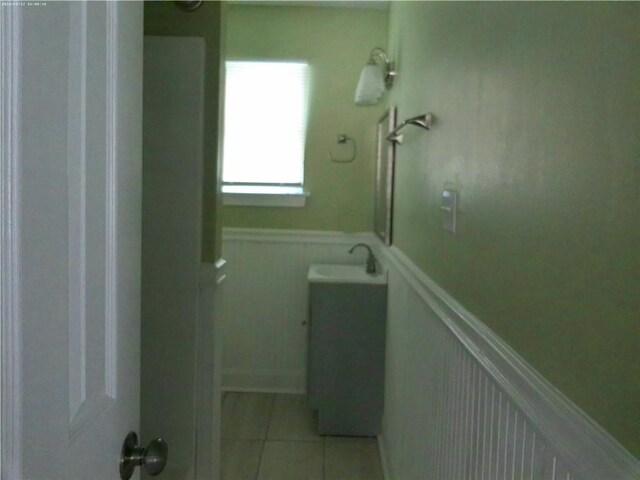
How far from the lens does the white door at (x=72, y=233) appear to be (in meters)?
0.55

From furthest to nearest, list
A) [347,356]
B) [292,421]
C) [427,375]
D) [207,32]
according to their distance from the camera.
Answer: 1. [292,421]
2. [347,356]
3. [207,32]
4. [427,375]

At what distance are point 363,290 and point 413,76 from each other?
1172 mm

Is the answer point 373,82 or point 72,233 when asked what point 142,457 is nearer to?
point 72,233

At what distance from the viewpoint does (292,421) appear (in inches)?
133

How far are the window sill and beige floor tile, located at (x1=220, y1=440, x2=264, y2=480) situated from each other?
1.41 metres

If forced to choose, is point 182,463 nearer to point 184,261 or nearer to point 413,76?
point 184,261

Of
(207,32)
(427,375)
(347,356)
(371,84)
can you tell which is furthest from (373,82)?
(427,375)

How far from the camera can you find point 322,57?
3.68 m

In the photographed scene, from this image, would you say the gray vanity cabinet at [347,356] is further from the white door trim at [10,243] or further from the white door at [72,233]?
the white door trim at [10,243]

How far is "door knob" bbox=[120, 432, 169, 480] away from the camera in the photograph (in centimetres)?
90

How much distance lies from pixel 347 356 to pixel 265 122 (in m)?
1.54

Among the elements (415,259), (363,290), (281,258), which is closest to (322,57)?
(281,258)

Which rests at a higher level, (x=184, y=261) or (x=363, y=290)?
(x=184, y=261)

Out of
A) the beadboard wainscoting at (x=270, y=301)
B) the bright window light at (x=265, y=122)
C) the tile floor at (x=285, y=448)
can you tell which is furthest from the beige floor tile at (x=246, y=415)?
the bright window light at (x=265, y=122)
